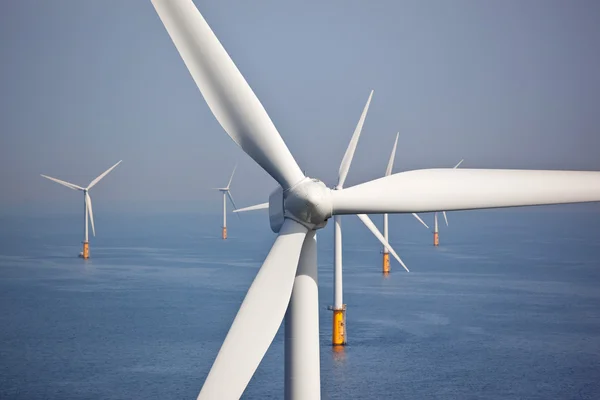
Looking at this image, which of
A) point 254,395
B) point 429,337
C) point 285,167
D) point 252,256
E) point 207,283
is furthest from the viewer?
point 252,256

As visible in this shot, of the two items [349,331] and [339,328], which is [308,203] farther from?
[349,331]

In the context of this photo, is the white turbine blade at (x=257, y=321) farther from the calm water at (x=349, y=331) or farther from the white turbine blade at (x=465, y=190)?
the calm water at (x=349, y=331)

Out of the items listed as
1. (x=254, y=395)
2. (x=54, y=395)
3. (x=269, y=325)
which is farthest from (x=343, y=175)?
(x=269, y=325)

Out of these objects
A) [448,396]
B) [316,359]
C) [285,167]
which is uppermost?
[285,167]

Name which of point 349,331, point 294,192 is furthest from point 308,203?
point 349,331

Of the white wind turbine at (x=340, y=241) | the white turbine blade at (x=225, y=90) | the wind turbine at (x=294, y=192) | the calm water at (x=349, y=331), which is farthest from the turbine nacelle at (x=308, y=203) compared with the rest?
the calm water at (x=349, y=331)

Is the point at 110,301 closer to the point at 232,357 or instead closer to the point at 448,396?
the point at 448,396

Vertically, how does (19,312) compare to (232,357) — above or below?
below
